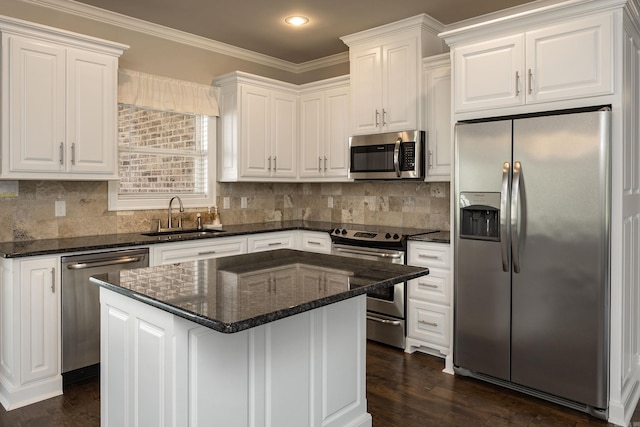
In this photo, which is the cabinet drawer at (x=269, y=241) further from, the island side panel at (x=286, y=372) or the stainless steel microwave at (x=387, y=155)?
the island side panel at (x=286, y=372)

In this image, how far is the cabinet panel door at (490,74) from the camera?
2980mm

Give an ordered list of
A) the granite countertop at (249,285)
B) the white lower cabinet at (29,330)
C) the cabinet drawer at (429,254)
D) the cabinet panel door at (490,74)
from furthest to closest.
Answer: the cabinet drawer at (429,254) → the cabinet panel door at (490,74) → the white lower cabinet at (29,330) → the granite countertop at (249,285)

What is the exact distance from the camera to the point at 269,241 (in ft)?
14.7

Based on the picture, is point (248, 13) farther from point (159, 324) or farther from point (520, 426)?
point (520, 426)

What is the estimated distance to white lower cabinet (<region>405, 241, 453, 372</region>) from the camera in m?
3.58

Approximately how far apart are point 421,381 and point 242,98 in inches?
118

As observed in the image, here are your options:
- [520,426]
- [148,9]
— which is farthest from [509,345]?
[148,9]

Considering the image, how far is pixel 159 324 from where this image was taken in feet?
5.73

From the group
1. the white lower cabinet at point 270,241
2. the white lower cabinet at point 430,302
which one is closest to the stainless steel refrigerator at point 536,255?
the white lower cabinet at point 430,302

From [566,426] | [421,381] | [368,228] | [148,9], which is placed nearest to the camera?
[566,426]

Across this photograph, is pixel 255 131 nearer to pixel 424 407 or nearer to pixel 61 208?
pixel 61 208

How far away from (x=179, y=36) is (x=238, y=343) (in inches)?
139

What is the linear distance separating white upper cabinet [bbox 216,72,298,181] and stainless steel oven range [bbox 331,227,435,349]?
122 cm

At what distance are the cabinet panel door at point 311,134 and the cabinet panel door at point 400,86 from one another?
91cm
